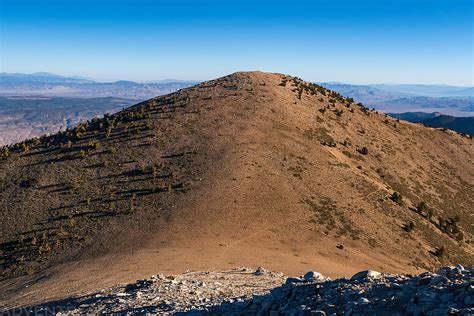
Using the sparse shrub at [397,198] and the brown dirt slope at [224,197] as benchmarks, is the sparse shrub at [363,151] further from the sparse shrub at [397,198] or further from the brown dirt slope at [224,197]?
the sparse shrub at [397,198]

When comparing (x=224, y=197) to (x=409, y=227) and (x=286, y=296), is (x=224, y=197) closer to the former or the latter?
(x=409, y=227)

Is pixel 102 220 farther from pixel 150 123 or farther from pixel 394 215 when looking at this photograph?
pixel 394 215

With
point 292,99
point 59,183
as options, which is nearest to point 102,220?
point 59,183

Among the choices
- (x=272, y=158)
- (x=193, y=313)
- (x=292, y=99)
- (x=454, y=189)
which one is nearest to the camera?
(x=193, y=313)

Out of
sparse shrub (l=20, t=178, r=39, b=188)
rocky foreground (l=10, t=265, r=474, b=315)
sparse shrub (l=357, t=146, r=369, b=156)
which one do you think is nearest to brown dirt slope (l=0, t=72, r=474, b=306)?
sparse shrub (l=20, t=178, r=39, b=188)

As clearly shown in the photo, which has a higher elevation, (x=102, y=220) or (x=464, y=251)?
(x=102, y=220)

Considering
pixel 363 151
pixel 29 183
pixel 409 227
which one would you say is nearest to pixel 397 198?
pixel 409 227

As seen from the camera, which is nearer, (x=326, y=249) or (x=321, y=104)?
(x=326, y=249)

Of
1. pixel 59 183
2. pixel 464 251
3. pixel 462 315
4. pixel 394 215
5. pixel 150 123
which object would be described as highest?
pixel 150 123
